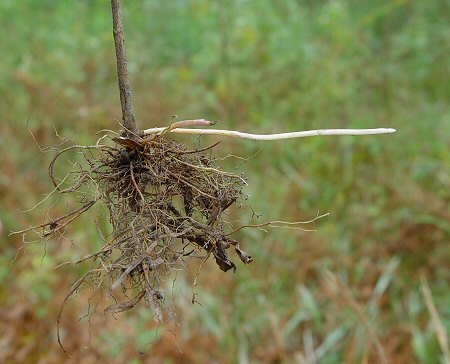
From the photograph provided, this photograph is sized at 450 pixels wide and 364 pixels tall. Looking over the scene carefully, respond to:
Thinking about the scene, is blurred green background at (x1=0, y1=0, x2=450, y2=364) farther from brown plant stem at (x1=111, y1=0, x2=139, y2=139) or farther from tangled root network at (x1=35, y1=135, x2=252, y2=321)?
brown plant stem at (x1=111, y1=0, x2=139, y2=139)

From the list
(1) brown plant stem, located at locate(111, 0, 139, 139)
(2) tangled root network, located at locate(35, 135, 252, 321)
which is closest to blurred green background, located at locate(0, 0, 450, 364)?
(2) tangled root network, located at locate(35, 135, 252, 321)

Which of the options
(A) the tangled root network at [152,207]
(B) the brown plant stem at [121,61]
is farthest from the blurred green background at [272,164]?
(B) the brown plant stem at [121,61]

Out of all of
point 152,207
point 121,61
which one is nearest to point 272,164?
point 152,207

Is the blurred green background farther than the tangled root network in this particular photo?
Yes

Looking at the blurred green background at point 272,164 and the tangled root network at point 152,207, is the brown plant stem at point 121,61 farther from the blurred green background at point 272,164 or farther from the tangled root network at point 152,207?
the blurred green background at point 272,164

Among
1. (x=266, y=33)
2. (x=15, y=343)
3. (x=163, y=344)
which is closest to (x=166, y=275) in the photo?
(x=163, y=344)

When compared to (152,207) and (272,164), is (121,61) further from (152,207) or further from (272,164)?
(272,164)

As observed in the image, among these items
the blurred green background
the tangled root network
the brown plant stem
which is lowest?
the blurred green background
